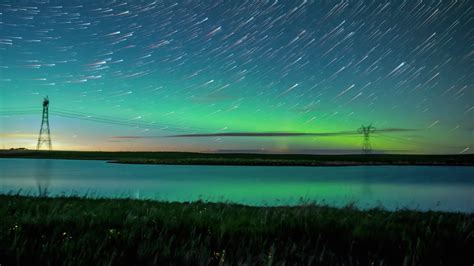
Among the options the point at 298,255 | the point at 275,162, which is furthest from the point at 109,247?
the point at 275,162

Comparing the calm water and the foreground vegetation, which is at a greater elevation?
the foreground vegetation

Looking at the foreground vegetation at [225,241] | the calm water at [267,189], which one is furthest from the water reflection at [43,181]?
the foreground vegetation at [225,241]

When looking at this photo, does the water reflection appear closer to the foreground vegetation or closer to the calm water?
the calm water

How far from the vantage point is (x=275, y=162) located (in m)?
174

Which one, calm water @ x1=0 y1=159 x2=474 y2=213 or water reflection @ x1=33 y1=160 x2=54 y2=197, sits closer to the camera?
water reflection @ x1=33 y1=160 x2=54 y2=197

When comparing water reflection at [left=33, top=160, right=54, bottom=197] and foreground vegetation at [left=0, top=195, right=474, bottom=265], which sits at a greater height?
foreground vegetation at [left=0, top=195, right=474, bottom=265]

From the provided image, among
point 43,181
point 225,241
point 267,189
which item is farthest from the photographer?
point 43,181

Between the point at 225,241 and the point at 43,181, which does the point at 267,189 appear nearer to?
the point at 43,181

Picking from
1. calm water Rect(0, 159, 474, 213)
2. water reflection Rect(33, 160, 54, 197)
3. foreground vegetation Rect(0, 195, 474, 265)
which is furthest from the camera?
calm water Rect(0, 159, 474, 213)

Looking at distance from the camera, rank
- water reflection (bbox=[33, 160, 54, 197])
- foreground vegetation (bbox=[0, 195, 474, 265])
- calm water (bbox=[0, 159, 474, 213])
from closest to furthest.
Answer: foreground vegetation (bbox=[0, 195, 474, 265]), water reflection (bbox=[33, 160, 54, 197]), calm water (bbox=[0, 159, 474, 213])

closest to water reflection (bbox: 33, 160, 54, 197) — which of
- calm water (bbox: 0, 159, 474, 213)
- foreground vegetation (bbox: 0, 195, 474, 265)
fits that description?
calm water (bbox: 0, 159, 474, 213)

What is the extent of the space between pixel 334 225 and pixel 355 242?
129 cm

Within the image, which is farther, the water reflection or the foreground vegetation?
the water reflection

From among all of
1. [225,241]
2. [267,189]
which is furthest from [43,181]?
[225,241]
